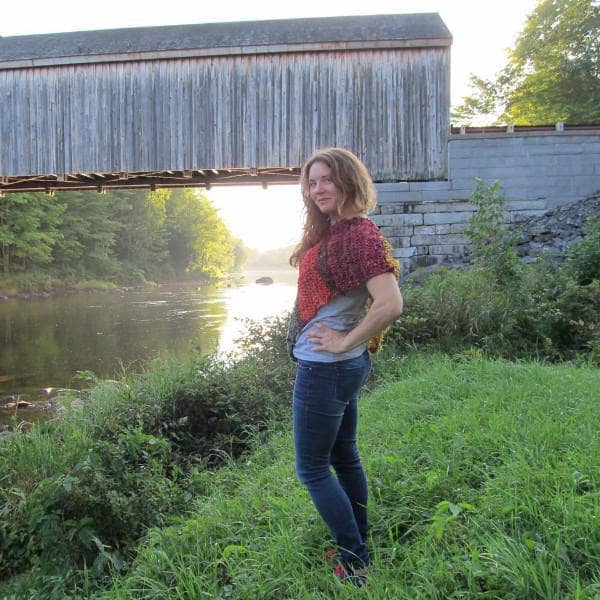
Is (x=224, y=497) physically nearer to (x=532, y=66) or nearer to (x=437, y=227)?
(x=437, y=227)

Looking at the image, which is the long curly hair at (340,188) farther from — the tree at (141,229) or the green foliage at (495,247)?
the tree at (141,229)

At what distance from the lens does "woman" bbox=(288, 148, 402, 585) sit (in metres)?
1.83

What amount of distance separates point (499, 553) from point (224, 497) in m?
1.83

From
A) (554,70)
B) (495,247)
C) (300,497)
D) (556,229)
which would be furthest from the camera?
(554,70)

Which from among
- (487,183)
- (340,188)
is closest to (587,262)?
(487,183)

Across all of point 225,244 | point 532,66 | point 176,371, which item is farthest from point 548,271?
point 225,244

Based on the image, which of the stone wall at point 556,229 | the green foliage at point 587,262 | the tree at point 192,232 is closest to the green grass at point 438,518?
the green foliage at point 587,262

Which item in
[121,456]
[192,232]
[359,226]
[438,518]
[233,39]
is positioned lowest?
[121,456]

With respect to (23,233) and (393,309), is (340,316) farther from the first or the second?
(23,233)

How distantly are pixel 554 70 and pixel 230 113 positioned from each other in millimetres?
14090

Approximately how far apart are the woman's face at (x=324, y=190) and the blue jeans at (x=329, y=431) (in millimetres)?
577

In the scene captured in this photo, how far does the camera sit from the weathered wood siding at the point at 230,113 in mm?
11000

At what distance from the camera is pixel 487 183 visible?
34.9 ft

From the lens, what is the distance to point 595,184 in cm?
1050
